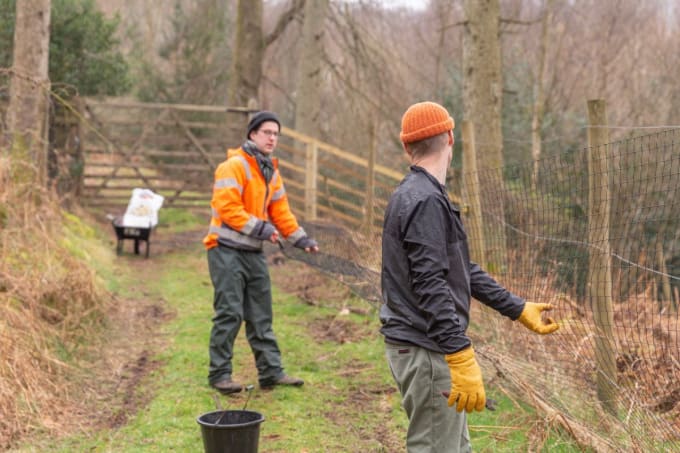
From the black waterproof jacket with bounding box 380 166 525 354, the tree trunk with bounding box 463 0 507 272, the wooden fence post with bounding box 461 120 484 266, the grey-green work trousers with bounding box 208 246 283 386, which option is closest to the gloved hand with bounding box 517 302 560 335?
the black waterproof jacket with bounding box 380 166 525 354

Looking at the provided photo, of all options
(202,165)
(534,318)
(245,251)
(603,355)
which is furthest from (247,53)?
(534,318)

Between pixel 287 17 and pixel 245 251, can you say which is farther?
pixel 287 17

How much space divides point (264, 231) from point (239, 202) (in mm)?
304

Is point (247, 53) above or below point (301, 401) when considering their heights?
above

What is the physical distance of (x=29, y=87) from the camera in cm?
941

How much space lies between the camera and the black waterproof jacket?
3191 mm

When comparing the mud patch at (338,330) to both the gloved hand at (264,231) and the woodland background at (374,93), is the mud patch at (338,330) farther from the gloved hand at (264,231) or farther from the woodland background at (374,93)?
the gloved hand at (264,231)

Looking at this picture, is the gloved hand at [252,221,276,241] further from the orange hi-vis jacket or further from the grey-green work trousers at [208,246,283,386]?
the grey-green work trousers at [208,246,283,386]

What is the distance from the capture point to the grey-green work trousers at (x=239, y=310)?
643cm

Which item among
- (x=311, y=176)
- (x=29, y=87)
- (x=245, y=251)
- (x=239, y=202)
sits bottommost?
(x=245, y=251)

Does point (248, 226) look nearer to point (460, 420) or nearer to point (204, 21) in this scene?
point (460, 420)

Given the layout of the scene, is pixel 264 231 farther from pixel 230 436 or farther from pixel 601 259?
pixel 601 259

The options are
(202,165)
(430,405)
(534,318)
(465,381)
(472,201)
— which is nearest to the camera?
(465,381)

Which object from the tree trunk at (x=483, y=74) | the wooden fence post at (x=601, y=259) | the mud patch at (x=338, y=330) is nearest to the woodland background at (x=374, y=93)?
the tree trunk at (x=483, y=74)
